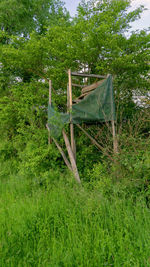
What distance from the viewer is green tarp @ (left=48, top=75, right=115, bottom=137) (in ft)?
16.2

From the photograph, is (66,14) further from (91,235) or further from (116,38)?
(91,235)

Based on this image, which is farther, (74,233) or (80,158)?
(80,158)

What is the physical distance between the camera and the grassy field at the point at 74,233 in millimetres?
2221


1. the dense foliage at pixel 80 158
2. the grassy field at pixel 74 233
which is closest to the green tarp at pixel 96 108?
the dense foliage at pixel 80 158

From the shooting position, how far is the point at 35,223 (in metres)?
3.13

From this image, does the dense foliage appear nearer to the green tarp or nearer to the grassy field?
the grassy field

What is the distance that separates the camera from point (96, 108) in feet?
16.4

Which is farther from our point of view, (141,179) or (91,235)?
(141,179)

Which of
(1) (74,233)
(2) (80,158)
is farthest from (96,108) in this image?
(1) (74,233)

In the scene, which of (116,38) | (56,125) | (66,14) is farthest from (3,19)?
(56,125)

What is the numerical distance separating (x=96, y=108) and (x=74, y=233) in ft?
10.3

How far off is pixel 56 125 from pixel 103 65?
3557 millimetres

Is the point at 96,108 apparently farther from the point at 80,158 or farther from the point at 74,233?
the point at 74,233

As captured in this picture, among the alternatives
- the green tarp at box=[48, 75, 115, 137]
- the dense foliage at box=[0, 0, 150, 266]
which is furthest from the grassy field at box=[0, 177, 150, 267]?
the green tarp at box=[48, 75, 115, 137]
